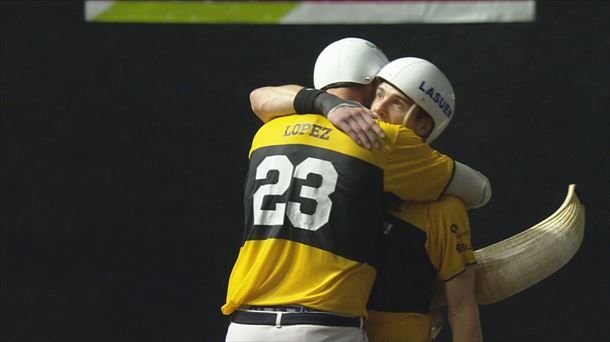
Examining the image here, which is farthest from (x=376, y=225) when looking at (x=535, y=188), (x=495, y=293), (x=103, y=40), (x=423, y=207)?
(x=103, y=40)

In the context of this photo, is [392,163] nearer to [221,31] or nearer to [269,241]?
[269,241]

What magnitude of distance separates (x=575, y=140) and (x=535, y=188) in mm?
242

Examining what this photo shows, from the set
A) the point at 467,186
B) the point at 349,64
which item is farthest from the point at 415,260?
the point at 349,64

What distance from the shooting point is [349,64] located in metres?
4.24

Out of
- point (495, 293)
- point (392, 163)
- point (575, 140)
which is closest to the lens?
point (392, 163)

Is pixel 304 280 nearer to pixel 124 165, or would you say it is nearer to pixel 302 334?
pixel 302 334

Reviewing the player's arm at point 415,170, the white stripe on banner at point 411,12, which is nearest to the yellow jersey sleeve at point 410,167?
the player's arm at point 415,170

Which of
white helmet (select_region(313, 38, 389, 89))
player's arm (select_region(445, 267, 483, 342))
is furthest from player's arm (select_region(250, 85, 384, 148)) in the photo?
player's arm (select_region(445, 267, 483, 342))

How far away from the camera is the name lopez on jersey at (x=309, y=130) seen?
398cm

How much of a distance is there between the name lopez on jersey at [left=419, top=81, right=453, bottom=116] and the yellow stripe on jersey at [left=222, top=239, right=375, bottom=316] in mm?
533

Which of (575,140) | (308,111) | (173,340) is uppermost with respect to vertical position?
(575,140)

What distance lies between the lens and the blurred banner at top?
5.56 m

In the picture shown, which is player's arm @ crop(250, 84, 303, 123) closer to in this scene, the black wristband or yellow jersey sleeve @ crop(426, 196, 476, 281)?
the black wristband

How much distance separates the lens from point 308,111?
4.05m
